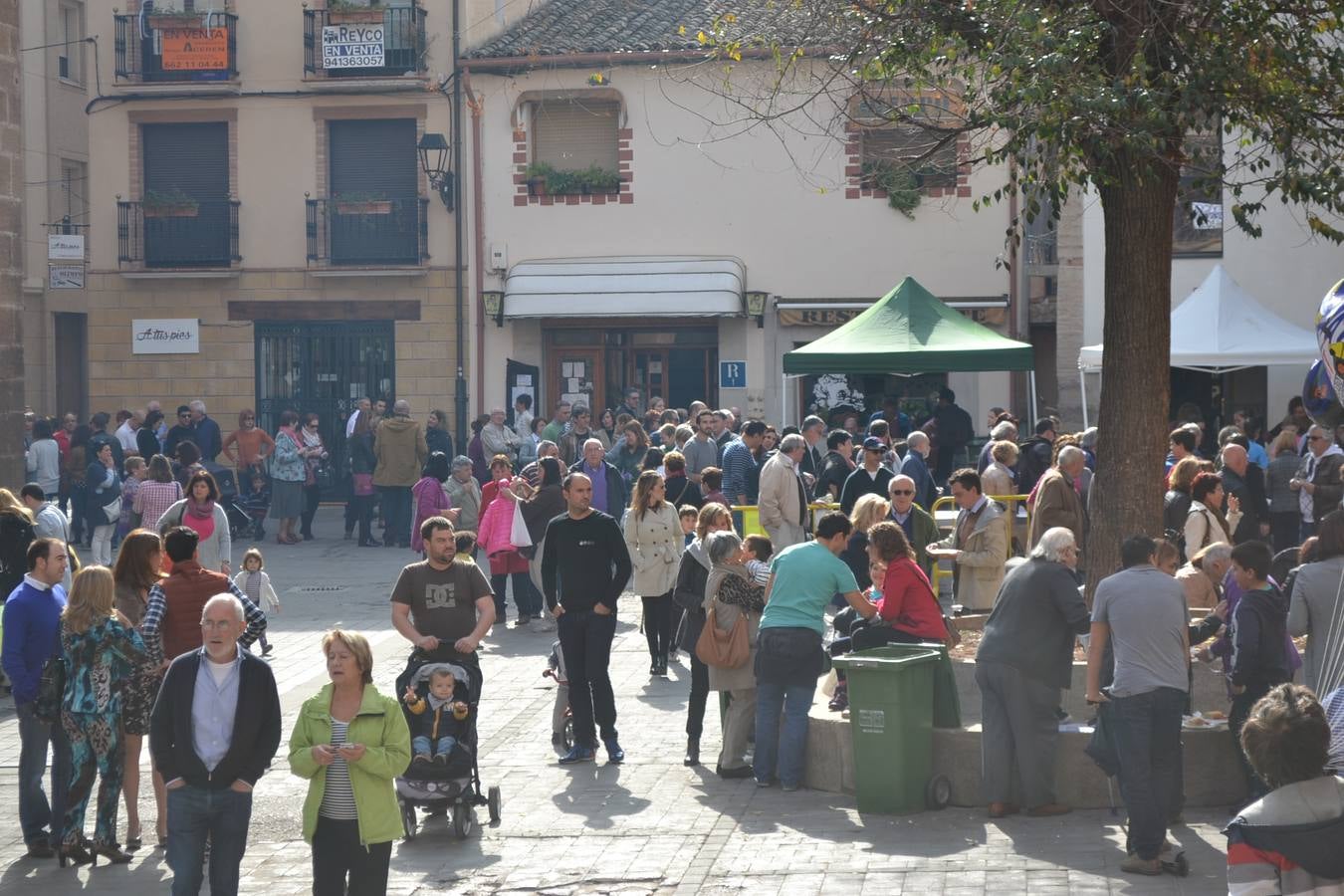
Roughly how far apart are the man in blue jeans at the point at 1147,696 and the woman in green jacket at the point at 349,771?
10.3 ft

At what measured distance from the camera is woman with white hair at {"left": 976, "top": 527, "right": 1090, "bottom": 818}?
8477mm

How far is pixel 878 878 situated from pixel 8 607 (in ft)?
14.3

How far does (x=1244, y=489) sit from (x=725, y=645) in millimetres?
5647

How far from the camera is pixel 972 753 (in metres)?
9.01

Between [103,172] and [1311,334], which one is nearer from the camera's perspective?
[1311,334]

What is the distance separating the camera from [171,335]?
27.7m

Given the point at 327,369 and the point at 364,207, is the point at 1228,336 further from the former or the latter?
the point at 327,369

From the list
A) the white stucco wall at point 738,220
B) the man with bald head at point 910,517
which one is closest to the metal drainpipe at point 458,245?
the white stucco wall at point 738,220

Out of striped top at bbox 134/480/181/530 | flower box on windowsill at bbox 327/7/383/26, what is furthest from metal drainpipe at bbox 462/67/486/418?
striped top at bbox 134/480/181/530

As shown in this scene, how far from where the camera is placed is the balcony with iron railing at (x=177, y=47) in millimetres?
27359

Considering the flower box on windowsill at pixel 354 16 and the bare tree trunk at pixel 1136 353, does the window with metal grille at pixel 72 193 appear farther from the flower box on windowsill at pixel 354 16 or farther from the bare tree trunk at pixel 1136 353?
the bare tree trunk at pixel 1136 353

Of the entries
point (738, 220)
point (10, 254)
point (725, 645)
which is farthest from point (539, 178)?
point (725, 645)

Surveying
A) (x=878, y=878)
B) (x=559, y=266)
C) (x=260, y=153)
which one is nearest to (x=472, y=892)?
(x=878, y=878)

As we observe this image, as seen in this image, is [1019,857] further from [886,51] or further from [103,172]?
[103,172]
